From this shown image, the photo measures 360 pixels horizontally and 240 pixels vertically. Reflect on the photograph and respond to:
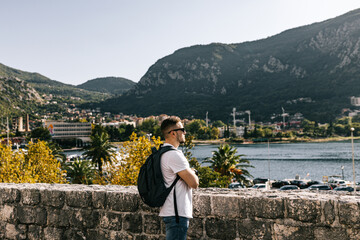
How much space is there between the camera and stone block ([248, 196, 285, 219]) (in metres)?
3.11

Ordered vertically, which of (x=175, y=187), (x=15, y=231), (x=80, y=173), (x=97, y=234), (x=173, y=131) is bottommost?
(x=80, y=173)

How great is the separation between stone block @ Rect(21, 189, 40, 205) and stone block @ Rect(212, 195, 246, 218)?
2.37m

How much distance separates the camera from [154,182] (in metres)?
2.76

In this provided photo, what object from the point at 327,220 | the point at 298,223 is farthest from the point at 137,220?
the point at 327,220

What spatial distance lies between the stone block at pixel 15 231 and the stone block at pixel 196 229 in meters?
2.38

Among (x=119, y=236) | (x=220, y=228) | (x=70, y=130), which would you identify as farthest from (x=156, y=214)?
(x=70, y=130)

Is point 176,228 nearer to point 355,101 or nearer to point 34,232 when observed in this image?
point 34,232

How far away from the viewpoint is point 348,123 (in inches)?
5979

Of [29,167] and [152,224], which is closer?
[152,224]

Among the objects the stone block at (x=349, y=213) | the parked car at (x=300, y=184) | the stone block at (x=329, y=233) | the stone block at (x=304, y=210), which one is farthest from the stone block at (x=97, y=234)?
the parked car at (x=300, y=184)

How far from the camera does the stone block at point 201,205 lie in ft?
11.2

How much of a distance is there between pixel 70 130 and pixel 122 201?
6682 inches

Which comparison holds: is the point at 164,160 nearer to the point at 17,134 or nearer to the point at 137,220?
the point at 137,220

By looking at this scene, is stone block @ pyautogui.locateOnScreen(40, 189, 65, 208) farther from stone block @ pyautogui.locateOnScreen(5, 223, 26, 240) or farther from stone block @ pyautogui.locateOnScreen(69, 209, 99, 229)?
stone block @ pyautogui.locateOnScreen(5, 223, 26, 240)
